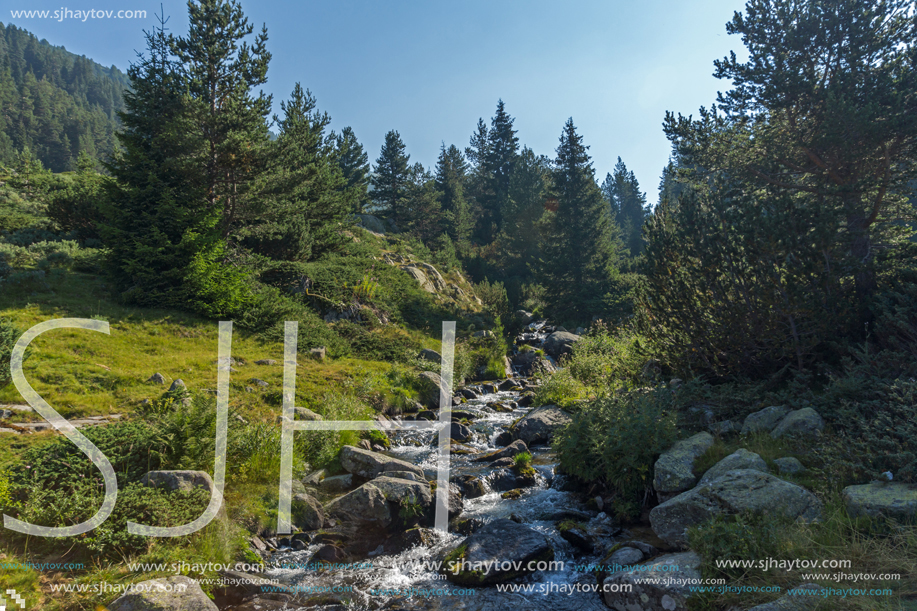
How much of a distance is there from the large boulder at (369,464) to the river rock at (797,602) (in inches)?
252

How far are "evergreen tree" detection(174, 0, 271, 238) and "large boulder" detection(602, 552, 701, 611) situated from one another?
18814 millimetres

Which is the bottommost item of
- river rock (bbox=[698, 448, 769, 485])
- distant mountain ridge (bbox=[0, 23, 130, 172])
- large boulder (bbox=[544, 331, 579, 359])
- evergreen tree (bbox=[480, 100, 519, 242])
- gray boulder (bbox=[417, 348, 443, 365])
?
river rock (bbox=[698, 448, 769, 485])

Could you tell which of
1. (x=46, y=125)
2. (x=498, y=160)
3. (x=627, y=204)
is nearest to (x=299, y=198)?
(x=498, y=160)

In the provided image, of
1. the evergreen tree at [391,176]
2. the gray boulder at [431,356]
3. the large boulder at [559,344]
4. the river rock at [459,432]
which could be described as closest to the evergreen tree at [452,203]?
the evergreen tree at [391,176]

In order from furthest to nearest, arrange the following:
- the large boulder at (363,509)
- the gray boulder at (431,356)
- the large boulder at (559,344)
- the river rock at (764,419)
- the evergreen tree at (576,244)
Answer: the evergreen tree at (576,244) < the large boulder at (559,344) < the gray boulder at (431,356) < the river rock at (764,419) < the large boulder at (363,509)

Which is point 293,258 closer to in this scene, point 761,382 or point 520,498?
point 520,498

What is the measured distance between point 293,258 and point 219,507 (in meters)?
19.2

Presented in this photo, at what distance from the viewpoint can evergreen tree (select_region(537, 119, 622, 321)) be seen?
34625mm

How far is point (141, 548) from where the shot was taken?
5.52 metres

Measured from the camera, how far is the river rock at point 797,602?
13.3 feet

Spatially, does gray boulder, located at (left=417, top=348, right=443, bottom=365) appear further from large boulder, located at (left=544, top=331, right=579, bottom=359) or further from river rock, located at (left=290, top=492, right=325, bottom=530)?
river rock, located at (left=290, top=492, right=325, bottom=530)

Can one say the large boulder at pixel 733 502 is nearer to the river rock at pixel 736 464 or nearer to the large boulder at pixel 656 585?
the river rock at pixel 736 464

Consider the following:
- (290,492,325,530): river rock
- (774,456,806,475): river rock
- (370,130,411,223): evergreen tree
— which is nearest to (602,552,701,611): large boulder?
(774,456,806,475): river rock

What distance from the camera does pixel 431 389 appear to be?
54.9 feet
